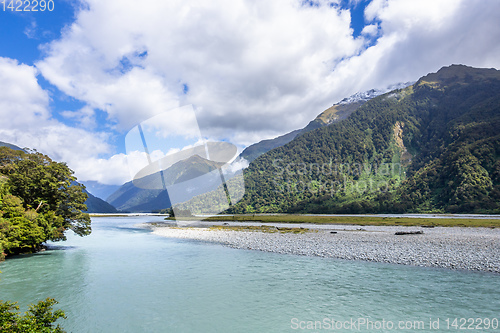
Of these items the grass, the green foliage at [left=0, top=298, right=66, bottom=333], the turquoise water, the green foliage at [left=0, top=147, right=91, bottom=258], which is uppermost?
the green foliage at [left=0, top=147, right=91, bottom=258]

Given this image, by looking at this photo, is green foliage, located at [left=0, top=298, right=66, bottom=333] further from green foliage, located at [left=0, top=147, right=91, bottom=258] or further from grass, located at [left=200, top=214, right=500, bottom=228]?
grass, located at [left=200, top=214, right=500, bottom=228]

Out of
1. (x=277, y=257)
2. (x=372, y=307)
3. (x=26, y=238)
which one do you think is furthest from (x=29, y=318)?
(x=26, y=238)

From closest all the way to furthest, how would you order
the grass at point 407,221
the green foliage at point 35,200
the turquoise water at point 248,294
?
the turquoise water at point 248,294, the green foliage at point 35,200, the grass at point 407,221

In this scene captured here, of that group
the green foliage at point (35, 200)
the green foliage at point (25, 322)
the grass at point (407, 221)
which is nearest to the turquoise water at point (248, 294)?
the green foliage at point (35, 200)

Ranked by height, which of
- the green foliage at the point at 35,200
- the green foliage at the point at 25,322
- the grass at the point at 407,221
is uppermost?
the green foliage at the point at 35,200

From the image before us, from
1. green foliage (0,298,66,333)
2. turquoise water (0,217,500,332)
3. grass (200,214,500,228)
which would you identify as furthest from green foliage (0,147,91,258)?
grass (200,214,500,228)

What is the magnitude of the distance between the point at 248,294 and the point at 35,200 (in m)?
31.6

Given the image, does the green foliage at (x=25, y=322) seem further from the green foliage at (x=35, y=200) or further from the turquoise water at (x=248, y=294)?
the green foliage at (x=35, y=200)

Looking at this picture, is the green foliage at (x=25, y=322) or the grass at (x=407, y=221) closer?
the green foliage at (x=25, y=322)

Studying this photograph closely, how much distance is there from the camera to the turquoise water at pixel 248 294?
42.1ft

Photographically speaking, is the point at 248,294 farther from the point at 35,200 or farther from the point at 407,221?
the point at 407,221

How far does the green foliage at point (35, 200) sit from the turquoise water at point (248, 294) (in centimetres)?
388

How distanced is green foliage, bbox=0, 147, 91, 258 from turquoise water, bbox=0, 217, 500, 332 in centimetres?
388

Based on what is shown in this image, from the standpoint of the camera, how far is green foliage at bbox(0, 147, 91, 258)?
28.3 m
